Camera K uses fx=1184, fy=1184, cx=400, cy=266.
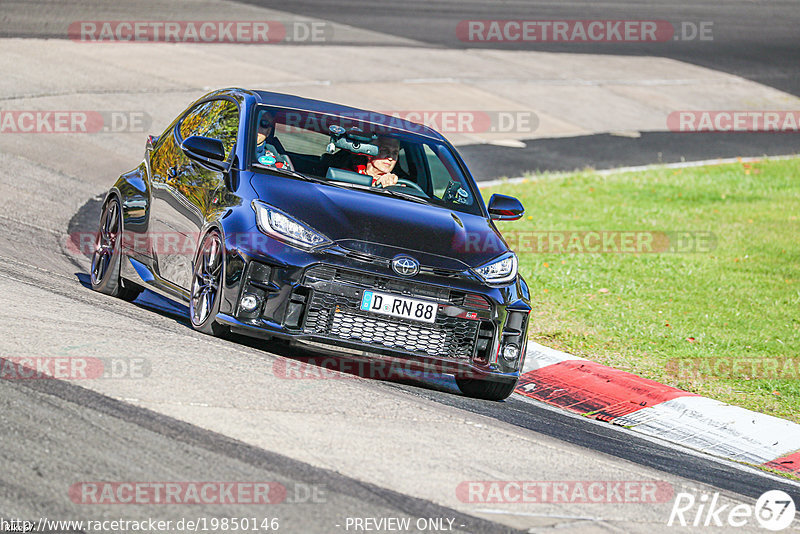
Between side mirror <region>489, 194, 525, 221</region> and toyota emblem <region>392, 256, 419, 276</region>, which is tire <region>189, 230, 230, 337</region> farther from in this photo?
side mirror <region>489, 194, 525, 221</region>

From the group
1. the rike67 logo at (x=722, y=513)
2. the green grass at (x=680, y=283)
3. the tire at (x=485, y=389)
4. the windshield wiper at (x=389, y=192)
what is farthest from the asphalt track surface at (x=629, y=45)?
the rike67 logo at (x=722, y=513)

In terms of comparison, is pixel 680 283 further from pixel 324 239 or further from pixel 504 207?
pixel 324 239

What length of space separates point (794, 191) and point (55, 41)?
1295 cm

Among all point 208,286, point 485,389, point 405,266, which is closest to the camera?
point 405,266

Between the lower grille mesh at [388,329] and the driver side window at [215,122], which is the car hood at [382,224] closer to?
the lower grille mesh at [388,329]

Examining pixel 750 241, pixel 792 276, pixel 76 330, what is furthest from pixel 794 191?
pixel 76 330

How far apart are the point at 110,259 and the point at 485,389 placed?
3053mm

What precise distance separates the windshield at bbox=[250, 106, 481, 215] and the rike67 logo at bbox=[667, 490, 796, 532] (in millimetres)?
3051

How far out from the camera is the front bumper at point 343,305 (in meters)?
7.06

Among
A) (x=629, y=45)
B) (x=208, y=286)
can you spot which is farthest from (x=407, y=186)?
(x=629, y=45)

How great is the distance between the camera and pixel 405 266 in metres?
7.20

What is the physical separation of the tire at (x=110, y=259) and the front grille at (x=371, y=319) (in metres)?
2.32

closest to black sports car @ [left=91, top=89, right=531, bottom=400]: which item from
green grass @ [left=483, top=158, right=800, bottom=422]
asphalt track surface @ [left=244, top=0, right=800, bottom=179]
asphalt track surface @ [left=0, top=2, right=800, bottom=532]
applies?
asphalt track surface @ [left=0, top=2, right=800, bottom=532]

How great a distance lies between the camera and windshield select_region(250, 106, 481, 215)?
8.13 metres
